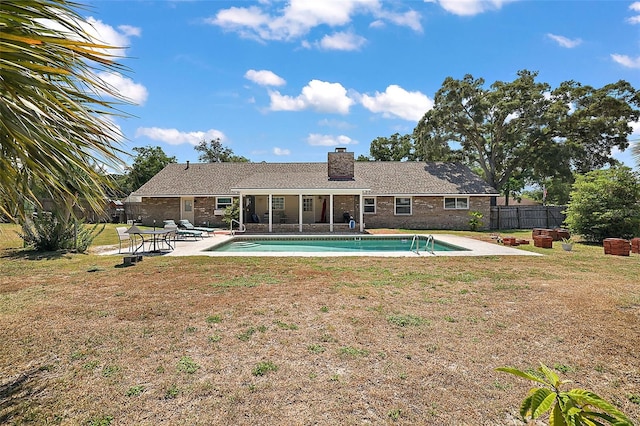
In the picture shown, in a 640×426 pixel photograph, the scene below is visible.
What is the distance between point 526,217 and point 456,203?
17.2 ft

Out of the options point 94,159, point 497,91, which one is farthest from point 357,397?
point 497,91

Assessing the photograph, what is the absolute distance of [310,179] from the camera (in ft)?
75.6

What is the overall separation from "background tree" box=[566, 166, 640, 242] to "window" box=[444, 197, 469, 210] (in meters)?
8.39

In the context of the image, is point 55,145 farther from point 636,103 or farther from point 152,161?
point 152,161

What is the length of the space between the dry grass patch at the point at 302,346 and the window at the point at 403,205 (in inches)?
647

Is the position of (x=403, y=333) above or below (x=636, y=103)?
below

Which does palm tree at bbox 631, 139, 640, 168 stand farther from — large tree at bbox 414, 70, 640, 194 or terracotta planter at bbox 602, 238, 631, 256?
large tree at bbox 414, 70, 640, 194

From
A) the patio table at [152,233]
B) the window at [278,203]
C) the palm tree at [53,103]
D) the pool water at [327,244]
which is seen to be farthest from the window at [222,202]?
the palm tree at [53,103]

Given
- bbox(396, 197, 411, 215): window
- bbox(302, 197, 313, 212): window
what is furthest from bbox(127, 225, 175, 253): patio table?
bbox(396, 197, 411, 215): window

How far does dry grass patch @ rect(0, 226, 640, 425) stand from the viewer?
3.04 meters

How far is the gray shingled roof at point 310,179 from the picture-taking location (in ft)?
73.1

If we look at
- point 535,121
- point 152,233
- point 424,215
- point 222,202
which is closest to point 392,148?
point 535,121

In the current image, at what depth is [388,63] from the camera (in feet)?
65.9

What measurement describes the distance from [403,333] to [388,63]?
18.7 m
